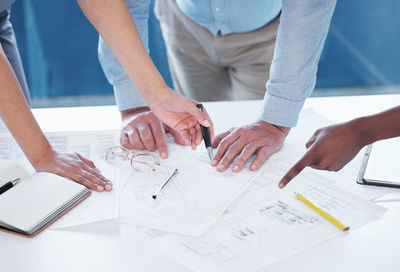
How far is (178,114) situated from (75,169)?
33cm

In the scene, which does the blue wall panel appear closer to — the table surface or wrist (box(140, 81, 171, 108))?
wrist (box(140, 81, 171, 108))

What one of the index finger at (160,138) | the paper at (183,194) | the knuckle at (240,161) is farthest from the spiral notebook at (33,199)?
the knuckle at (240,161)

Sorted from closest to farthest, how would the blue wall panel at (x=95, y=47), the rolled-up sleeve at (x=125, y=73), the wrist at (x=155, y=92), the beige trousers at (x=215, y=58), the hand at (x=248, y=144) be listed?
the hand at (x=248, y=144) → the wrist at (x=155, y=92) → the rolled-up sleeve at (x=125, y=73) → the beige trousers at (x=215, y=58) → the blue wall panel at (x=95, y=47)

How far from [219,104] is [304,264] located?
76 centimetres

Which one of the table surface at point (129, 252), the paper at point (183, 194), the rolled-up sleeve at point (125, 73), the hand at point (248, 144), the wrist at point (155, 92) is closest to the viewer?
the table surface at point (129, 252)

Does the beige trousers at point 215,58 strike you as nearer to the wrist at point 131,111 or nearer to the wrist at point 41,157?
the wrist at point 131,111

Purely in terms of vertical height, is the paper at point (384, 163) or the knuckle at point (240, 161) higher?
the paper at point (384, 163)

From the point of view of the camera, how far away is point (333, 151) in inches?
39.7

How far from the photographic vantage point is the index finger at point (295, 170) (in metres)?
0.98

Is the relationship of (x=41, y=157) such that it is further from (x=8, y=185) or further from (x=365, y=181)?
(x=365, y=181)

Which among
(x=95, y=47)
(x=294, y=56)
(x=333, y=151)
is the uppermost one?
(x=294, y=56)

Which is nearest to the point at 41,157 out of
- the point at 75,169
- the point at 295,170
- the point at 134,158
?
the point at 75,169

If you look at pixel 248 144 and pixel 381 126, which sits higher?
pixel 381 126

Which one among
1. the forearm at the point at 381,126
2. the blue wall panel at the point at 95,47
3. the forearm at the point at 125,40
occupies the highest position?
the forearm at the point at 125,40
